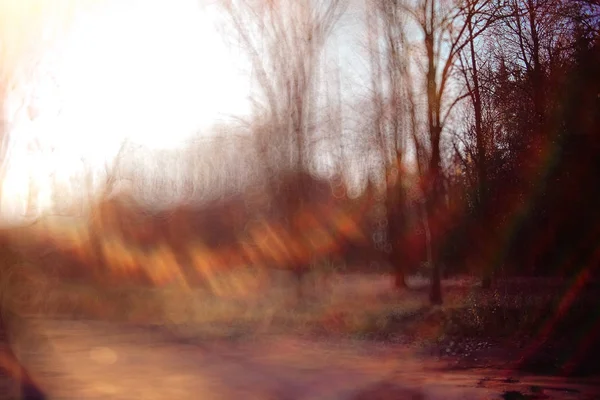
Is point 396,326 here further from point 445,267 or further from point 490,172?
point 445,267

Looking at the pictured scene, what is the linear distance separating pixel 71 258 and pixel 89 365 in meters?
23.2

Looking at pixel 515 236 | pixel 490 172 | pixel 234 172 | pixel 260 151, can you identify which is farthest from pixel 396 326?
pixel 234 172

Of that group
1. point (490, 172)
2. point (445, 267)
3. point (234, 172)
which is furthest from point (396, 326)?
point (234, 172)

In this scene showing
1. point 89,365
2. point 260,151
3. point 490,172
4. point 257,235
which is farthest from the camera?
point 257,235

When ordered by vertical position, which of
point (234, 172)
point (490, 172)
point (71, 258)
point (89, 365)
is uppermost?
point (234, 172)

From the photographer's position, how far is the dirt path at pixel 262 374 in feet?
33.9

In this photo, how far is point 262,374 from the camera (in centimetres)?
1248

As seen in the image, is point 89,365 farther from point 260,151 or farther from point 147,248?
point 147,248

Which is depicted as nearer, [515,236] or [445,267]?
[515,236]

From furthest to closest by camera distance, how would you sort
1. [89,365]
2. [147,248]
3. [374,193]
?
[374,193], [147,248], [89,365]

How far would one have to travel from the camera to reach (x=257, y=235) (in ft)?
125

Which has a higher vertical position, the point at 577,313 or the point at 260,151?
the point at 260,151

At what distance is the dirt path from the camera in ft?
33.9

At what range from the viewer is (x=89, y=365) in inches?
551
